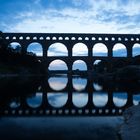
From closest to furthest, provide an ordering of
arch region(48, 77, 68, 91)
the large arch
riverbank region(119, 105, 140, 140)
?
riverbank region(119, 105, 140, 140)
the large arch
arch region(48, 77, 68, 91)

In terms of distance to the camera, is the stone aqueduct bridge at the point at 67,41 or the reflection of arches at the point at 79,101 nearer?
the reflection of arches at the point at 79,101

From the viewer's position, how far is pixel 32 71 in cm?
8225

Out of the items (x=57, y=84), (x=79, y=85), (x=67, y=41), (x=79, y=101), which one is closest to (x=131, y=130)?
(x=79, y=101)

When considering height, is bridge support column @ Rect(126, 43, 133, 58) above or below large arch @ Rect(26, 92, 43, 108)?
above

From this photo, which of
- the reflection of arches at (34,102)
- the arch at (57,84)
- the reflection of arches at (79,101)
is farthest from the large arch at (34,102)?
the arch at (57,84)

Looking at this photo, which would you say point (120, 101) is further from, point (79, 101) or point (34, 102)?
point (34, 102)

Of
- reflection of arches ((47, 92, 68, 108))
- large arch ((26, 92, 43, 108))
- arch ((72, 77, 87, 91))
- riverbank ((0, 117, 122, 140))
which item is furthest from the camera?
arch ((72, 77, 87, 91))

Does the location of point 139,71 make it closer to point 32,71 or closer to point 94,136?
point 32,71

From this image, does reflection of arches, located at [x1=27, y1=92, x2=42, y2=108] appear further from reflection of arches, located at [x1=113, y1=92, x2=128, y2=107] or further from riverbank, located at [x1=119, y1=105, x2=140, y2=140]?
riverbank, located at [x1=119, y1=105, x2=140, y2=140]

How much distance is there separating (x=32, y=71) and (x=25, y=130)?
70574 mm

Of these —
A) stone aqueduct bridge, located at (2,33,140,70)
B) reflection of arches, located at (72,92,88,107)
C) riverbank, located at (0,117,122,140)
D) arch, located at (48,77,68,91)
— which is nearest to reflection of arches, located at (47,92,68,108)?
reflection of arches, located at (72,92,88,107)

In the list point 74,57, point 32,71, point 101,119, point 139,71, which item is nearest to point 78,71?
point 74,57

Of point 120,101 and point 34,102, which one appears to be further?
point 120,101

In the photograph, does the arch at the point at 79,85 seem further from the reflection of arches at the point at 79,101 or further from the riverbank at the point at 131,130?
the riverbank at the point at 131,130
